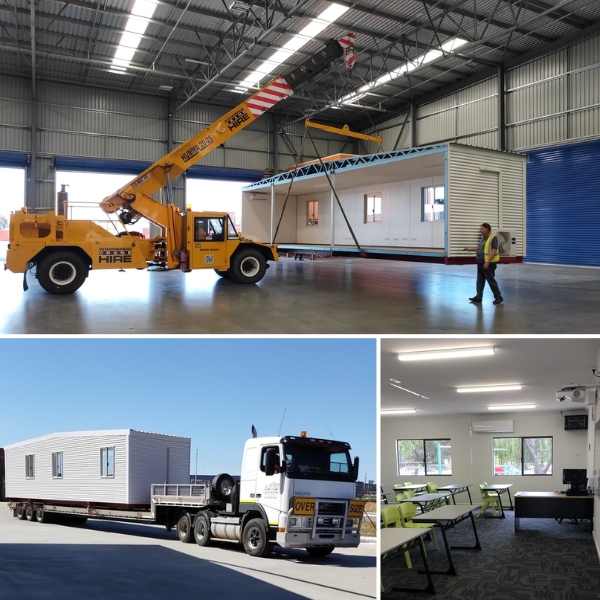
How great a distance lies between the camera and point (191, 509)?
33.9ft

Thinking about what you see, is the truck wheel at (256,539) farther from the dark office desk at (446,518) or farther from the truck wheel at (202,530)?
the dark office desk at (446,518)

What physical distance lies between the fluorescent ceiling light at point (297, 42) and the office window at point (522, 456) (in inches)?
625

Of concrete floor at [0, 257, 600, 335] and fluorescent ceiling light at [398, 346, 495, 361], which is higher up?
concrete floor at [0, 257, 600, 335]

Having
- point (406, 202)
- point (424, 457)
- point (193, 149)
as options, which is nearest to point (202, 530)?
point (193, 149)

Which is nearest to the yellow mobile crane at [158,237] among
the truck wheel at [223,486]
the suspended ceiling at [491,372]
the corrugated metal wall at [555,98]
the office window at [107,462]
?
the office window at [107,462]

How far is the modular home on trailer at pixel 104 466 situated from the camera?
1095cm

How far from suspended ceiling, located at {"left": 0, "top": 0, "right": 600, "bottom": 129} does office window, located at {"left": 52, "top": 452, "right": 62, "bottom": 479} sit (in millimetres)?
12122

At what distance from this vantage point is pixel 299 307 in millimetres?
10312

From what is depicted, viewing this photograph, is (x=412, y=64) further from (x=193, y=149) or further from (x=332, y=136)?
(x=193, y=149)

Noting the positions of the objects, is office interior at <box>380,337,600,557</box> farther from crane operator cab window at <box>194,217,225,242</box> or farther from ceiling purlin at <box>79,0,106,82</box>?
ceiling purlin at <box>79,0,106,82</box>

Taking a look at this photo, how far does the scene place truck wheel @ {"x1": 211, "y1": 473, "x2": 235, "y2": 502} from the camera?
9695mm

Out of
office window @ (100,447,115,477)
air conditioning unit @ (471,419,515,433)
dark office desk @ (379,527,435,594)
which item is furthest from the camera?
air conditioning unit @ (471,419,515,433)

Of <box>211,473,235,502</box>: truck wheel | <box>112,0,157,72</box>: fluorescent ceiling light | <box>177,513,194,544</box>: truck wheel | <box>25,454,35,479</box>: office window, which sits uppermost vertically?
<box>112,0,157,72</box>: fluorescent ceiling light

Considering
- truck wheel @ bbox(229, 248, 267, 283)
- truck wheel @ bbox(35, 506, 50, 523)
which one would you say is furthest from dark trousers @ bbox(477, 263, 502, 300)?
→ truck wheel @ bbox(35, 506, 50, 523)
